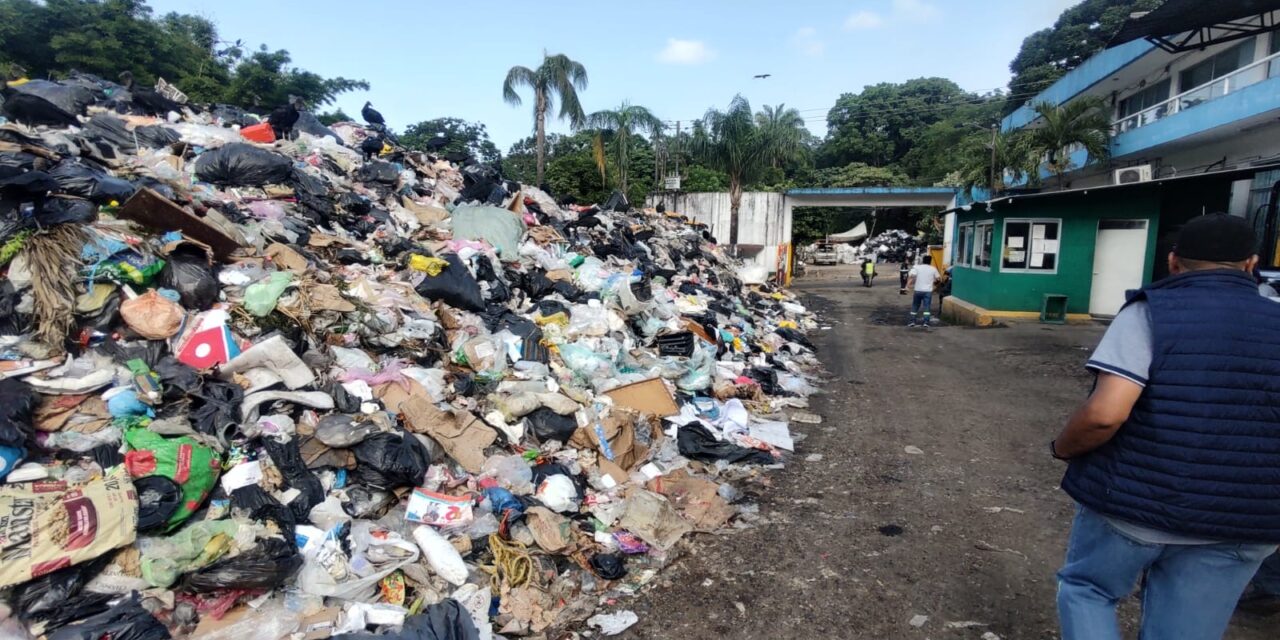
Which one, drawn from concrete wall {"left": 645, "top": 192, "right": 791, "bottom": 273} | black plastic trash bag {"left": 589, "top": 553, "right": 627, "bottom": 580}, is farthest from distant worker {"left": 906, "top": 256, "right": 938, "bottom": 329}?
concrete wall {"left": 645, "top": 192, "right": 791, "bottom": 273}

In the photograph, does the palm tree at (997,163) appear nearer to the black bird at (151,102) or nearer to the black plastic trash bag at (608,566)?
the black plastic trash bag at (608,566)

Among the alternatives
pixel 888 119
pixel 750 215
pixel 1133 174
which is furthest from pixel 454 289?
pixel 888 119

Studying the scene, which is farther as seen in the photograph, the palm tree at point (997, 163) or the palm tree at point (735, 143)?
the palm tree at point (735, 143)

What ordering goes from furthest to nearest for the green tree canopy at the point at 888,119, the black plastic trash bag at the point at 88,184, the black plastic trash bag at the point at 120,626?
the green tree canopy at the point at 888,119 → the black plastic trash bag at the point at 88,184 → the black plastic trash bag at the point at 120,626

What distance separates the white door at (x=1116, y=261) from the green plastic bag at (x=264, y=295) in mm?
11860

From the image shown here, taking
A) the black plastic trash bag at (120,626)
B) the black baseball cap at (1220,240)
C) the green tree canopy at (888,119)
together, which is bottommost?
the black plastic trash bag at (120,626)

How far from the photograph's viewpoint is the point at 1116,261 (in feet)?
34.5

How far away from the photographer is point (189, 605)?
245 centimetres

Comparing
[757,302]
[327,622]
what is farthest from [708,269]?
[327,622]

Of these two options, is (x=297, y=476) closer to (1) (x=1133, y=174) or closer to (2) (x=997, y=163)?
(1) (x=1133, y=174)

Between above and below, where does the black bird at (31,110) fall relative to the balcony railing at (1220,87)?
below

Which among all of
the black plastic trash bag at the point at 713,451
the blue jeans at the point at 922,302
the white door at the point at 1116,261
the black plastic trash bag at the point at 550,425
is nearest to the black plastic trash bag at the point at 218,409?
the black plastic trash bag at the point at 550,425

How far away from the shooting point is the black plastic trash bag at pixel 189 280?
3848mm

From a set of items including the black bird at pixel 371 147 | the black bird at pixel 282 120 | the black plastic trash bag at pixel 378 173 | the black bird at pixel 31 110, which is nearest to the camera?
the black bird at pixel 31 110
